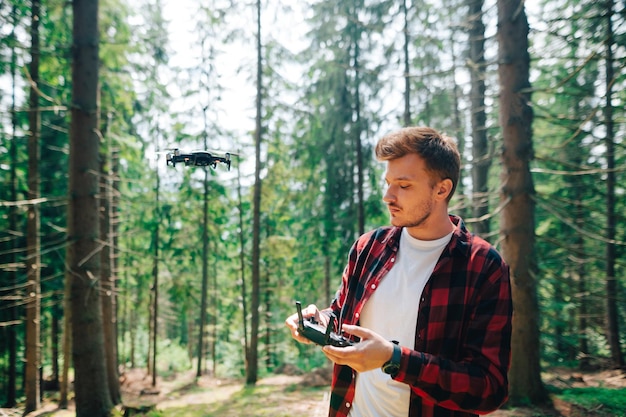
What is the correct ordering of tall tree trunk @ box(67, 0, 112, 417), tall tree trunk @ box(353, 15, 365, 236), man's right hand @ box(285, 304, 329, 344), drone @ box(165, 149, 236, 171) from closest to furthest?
1. drone @ box(165, 149, 236, 171)
2. man's right hand @ box(285, 304, 329, 344)
3. tall tree trunk @ box(67, 0, 112, 417)
4. tall tree trunk @ box(353, 15, 365, 236)

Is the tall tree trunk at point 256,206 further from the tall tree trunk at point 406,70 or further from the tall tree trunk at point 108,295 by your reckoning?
the tall tree trunk at point 406,70

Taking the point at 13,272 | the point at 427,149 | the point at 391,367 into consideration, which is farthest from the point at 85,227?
the point at 13,272

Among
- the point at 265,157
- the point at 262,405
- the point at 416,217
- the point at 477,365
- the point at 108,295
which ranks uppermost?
the point at 265,157

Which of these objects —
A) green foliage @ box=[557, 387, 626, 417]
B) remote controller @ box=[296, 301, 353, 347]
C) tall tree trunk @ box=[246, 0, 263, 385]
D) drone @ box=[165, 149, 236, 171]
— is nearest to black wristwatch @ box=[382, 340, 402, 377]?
remote controller @ box=[296, 301, 353, 347]

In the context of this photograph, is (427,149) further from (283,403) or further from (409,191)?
(283,403)

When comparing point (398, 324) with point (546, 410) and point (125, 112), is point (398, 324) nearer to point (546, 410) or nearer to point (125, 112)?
point (546, 410)

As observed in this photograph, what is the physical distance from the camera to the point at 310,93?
595 inches

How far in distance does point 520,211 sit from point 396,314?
200 inches

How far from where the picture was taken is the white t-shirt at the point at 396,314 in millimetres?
1891

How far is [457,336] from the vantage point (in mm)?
1763

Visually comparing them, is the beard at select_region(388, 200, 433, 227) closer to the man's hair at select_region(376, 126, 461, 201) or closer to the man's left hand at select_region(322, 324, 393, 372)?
the man's hair at select_region(376, 126, 461, 201)

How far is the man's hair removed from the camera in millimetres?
1924

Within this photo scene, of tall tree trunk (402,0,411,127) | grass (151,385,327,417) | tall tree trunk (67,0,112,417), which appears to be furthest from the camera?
tall tree trunk (402,0,411,127)

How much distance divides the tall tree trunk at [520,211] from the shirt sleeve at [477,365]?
4988 mm
